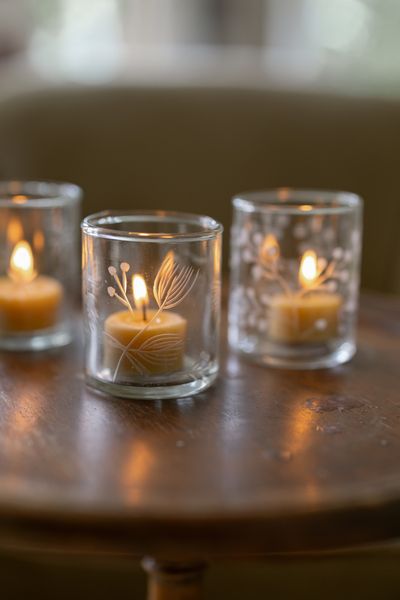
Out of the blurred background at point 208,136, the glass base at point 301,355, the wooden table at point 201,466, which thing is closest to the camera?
the wooden table at point 201,466

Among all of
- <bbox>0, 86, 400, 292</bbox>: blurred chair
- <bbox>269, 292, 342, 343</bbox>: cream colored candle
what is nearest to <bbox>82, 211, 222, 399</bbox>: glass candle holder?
<bbox>269, 292, 342, 343</bbox>: cream colored candle

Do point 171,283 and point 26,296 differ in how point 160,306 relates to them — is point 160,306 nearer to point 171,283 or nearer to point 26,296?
point 171,283

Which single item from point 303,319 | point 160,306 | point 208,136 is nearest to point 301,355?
point 303,319

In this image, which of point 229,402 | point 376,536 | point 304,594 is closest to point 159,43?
point 304,594

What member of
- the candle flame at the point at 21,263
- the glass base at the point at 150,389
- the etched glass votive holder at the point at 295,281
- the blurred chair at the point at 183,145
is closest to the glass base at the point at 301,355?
the etched glass votive holder at the point at 295,281

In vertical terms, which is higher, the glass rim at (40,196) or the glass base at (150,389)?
the glass rim at (40,196)

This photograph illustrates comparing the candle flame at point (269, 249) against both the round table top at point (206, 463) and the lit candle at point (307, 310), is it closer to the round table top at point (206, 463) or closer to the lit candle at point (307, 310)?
the lit candle at point (307, 310)

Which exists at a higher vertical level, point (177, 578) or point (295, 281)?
point (295, 281)

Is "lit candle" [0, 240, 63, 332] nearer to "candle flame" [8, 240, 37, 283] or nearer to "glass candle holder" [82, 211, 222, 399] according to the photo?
"candle flame" [8, 240, 37, 283]
